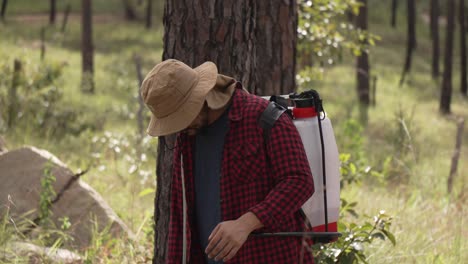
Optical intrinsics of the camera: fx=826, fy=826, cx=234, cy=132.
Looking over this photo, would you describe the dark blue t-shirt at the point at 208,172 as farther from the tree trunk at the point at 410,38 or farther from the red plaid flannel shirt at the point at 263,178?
the tree trunk at the point at 410,38

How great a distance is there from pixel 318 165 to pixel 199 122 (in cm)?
50

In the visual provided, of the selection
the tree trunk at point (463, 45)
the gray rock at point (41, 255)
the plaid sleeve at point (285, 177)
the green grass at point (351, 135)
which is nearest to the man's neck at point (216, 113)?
the plaid sleeve at point (285, 177)

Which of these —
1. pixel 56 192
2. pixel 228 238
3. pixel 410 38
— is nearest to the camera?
pixel 228 238

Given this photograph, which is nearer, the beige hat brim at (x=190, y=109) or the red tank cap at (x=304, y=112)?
the beige hat brim at (x=190, y=109)

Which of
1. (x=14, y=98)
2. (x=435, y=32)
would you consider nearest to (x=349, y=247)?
(x=14, y=98)

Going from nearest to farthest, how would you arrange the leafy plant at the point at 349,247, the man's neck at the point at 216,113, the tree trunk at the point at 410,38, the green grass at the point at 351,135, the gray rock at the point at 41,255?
the man's neck at the point at 216,113, the leafy plant at the point at 349,247, the gray rock at the point at 41,255, the green grass at the point at 351,135, the tree trunk at the point at 410,38

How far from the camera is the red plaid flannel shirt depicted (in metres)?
2.98

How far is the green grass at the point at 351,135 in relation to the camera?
21.4 ft

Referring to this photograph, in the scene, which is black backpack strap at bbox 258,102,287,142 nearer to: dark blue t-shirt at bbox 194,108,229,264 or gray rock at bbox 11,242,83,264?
dark blue t-shirt at bbox 194,108,229,264

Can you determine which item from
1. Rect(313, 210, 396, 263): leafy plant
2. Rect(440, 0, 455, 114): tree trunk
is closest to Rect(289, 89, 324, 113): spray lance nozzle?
Rect(313, 210, 396, 263): leafy plant

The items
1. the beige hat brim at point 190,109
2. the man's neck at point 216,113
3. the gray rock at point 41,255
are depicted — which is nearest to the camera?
the beige hat brim at point 190,109

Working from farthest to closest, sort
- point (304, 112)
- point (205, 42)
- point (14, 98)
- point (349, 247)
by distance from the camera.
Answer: point (14, 98), point (205, 42), point (349, 247), point (304, 112)

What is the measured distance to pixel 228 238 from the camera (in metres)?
2.88

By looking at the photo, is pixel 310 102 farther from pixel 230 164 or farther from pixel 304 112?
pixel 230 164
